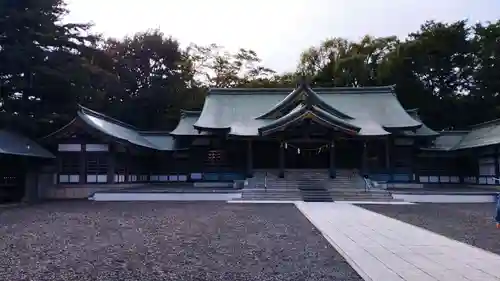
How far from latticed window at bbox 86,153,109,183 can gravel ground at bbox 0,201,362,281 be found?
9.97 m

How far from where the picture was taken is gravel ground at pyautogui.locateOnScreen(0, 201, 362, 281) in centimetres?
616

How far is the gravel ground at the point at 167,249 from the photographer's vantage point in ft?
20.2

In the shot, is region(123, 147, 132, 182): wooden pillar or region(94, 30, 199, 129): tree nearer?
region(123, 147, 132, 182): wooden pillar

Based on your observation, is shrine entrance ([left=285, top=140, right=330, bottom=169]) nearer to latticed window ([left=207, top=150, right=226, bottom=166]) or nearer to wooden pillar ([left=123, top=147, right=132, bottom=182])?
latticed window ([left=207, top=150, right=226, bottom=166])

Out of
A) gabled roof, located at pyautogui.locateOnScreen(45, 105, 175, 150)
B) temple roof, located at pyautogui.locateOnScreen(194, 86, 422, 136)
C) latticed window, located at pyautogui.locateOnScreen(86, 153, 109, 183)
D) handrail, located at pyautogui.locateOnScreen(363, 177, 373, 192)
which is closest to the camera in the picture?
handrail, located at pyautogui.locateOnScreen(363, 177, 373, 192)

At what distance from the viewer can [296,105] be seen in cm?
2714

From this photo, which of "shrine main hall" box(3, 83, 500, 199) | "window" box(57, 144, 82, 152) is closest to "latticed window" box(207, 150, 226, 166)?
"shrine main hall" box(3, 83, 500, 199)

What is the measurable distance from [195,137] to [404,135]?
1220cm

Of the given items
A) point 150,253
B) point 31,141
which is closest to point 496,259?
point 150,253

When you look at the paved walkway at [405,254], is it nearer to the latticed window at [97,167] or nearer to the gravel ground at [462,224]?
the gravel ground at [462,224]

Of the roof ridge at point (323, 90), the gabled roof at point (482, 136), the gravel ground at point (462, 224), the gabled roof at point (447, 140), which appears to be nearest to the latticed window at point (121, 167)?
the roof ridge at point (323, 90)

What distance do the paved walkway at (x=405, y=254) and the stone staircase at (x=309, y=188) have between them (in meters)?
8.88

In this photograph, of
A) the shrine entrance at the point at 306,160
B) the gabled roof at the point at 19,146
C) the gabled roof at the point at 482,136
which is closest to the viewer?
the gabled roof at the point at 19,146

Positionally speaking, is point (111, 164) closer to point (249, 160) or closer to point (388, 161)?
point (249, 160)
